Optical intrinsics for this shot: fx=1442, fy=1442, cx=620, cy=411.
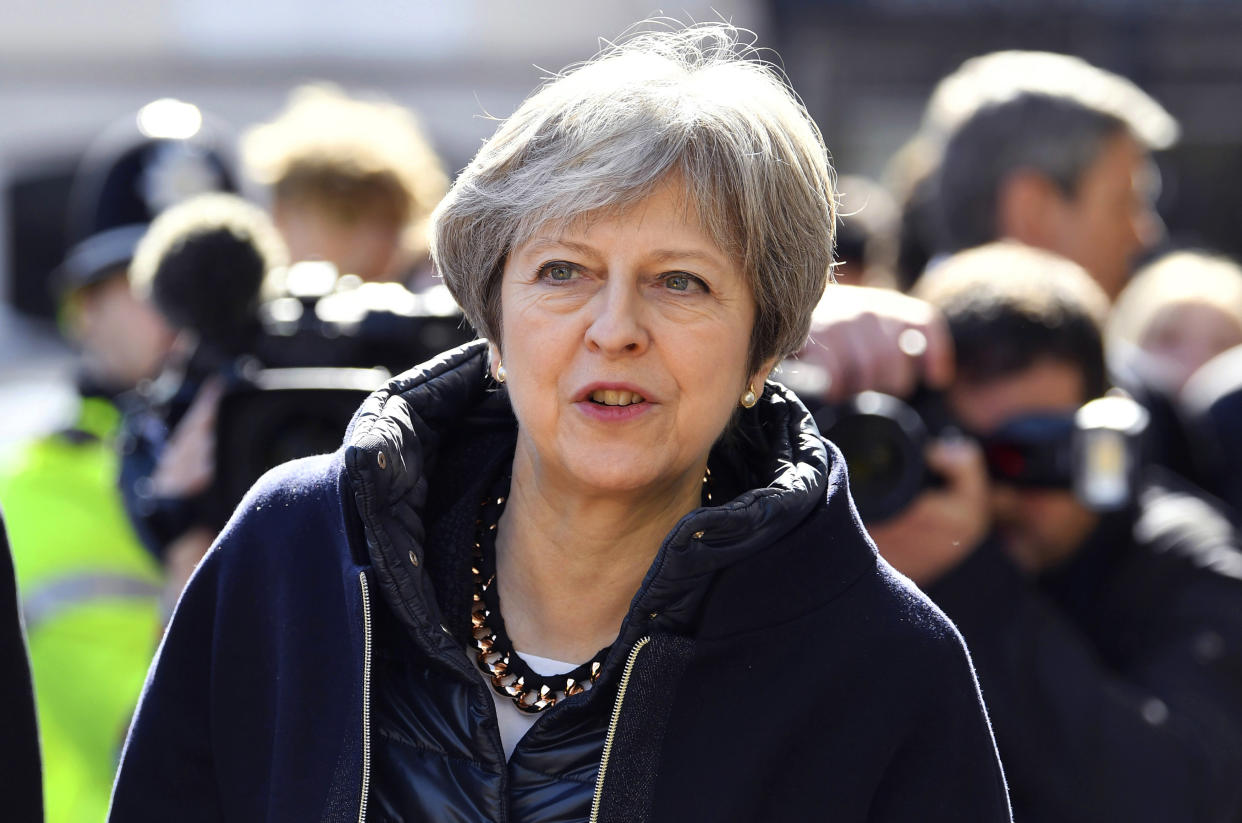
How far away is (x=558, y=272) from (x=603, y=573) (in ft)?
1.23

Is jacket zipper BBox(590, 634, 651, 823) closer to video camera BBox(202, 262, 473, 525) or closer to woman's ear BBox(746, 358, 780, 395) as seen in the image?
woman's ear BBox(746, 358, 780, 395)

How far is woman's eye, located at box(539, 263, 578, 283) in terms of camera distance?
1670 millimetres

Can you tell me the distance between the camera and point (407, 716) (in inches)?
64.2

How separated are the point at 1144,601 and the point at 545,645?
3.56 ft

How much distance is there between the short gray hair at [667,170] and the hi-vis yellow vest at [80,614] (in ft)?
4.21

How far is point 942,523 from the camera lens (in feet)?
7.03

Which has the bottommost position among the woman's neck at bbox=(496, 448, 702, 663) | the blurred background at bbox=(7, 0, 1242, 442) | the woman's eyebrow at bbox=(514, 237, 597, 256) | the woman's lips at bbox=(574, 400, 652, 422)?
the blurred background at bbox=(7, 0, 1242, 442)

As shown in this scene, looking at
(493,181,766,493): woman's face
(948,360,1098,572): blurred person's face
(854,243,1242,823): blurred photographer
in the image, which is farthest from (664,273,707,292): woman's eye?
(948,360,1098,572): blurred person's face

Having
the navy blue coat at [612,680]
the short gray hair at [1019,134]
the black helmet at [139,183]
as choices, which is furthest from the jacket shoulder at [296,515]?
the short gray hair at [1019,134]

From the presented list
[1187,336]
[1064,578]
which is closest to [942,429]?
[1064,578]

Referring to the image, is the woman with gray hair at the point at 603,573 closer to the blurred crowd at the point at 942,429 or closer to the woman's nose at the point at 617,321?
the woman's nose at the point at 617,321

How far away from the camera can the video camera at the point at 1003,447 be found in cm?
203

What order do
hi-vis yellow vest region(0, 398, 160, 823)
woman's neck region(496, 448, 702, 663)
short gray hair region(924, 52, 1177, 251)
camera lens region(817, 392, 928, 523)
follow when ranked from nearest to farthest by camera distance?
woman's neck region(496, 448, 702, 663)
camera lens region(817, 392, 928, 523)
hi-vis yellow vest region(0, 398, 160, 823)
short gray hair region(924, 52, 1177, 251)

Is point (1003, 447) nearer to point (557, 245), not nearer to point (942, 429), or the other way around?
point (942, 429)
